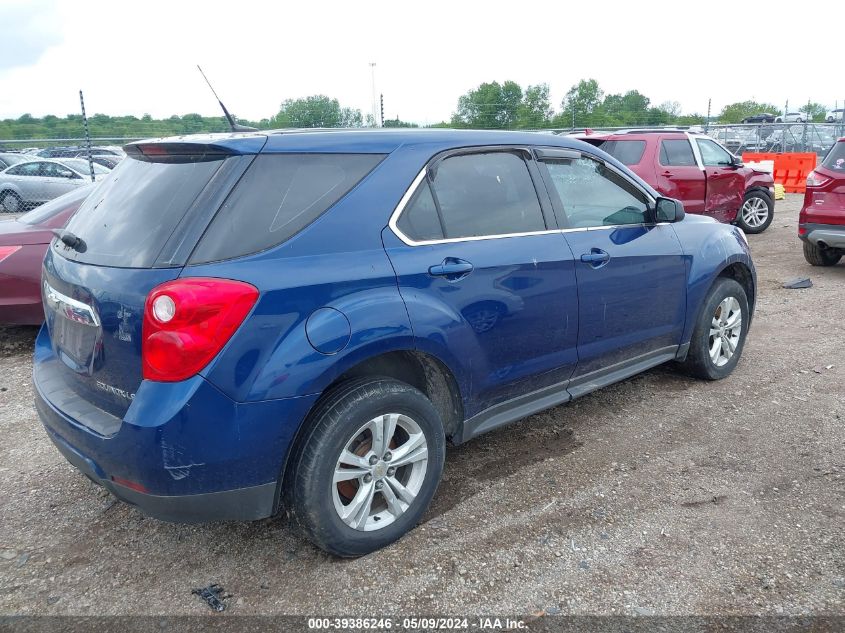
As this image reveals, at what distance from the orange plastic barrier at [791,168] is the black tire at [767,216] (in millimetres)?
8279

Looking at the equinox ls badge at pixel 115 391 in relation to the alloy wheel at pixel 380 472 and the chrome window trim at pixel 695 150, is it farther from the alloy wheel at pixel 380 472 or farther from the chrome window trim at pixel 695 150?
the chrome window trim at pixel 695 150

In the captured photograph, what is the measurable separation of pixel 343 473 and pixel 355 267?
32.4 inches

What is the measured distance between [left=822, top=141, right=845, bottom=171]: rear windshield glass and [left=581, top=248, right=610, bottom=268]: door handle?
603cm

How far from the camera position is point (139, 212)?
279 centimetres

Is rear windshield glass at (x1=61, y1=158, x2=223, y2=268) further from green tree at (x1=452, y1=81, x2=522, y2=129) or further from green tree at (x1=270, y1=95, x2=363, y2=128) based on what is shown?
green tree at (x1=452, y1=81, x2=522, y2=129)

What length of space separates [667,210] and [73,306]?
3301mm

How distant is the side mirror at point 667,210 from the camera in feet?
14.0

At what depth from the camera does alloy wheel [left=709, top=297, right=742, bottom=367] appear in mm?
4902

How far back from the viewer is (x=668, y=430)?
4215 millimetres

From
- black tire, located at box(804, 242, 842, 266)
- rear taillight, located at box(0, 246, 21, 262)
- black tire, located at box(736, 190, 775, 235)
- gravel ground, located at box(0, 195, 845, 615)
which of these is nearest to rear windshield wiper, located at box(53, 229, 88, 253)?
gravel ground, located at box(0, 195, 845, 615)

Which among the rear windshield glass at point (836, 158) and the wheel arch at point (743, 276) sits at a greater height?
the rear windshield glass at point (836, 158)

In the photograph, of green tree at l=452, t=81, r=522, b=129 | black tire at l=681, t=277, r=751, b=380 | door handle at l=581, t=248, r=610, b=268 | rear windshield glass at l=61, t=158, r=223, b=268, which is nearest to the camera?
rear windshield glass at l=61, t=158, r=223, b=268

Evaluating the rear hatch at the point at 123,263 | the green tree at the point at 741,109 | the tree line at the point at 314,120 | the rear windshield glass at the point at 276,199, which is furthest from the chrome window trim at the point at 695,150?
the green tree at the point at 741,109

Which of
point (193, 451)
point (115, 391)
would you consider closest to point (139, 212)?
point (115, 391)
